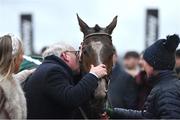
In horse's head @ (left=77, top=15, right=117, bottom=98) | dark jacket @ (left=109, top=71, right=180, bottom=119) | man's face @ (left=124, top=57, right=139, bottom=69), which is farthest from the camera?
man's face @ (left=124, top=57, right=139, bottom=69)

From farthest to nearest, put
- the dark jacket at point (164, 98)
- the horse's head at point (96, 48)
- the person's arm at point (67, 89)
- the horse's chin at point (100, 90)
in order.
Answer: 1. the horse's head at point (96, 48)
2. the horse's chin at point (100, 90)
3. the person's arm at point (67, 89)
4. the dark jacket at point (164, 98)

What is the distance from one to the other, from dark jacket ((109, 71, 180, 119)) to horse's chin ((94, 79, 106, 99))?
468 millimetres

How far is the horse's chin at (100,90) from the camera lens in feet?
28.0

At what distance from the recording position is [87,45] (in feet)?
29.7

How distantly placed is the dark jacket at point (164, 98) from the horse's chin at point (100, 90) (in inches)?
18.4

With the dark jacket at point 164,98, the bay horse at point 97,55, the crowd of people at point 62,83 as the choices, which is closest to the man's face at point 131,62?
the bay horse at point 97,55

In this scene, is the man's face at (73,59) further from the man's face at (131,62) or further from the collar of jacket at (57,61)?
the man's face at (131,62)

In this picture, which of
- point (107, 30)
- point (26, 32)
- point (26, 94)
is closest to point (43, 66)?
point (26, 94)

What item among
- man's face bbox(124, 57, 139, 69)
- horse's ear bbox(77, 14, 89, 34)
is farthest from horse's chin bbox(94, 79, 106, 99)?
man's face bbox(124, 57, 139, 69)

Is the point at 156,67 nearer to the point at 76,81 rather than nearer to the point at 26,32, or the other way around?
the point at 76,81

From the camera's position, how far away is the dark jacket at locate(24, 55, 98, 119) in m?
8.21

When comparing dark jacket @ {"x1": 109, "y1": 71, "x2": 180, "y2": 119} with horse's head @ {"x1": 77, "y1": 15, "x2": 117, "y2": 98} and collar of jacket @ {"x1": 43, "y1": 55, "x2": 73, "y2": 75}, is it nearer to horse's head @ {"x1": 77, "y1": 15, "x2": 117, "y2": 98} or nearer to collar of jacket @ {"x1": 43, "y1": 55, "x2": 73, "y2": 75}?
horse's head @ {"x1": 77, "y1": 15, "x2": 117, "y2": 98}

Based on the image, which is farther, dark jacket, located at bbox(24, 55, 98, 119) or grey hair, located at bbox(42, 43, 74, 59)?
grey hair, located at bbox(42, 43, 74, 59)

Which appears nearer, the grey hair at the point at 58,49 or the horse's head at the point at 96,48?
the grey hair at the point at 58,49
